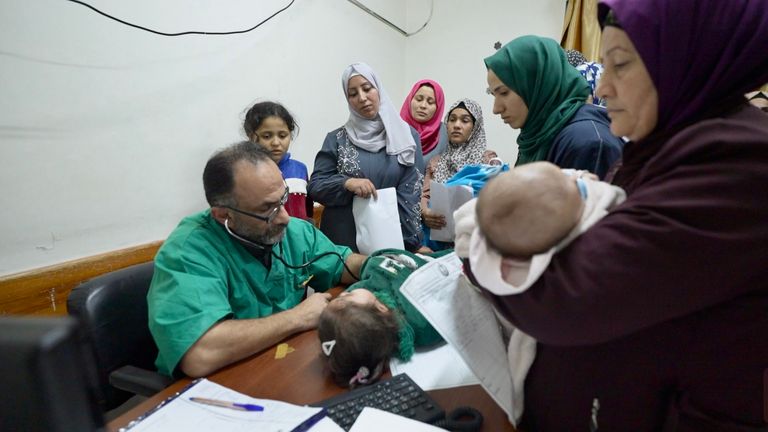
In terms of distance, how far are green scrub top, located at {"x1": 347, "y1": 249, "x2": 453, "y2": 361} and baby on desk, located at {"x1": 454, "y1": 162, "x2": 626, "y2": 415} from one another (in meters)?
0.55

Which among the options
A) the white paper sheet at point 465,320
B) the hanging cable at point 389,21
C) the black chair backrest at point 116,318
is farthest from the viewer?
the hanging cable at point 389,21

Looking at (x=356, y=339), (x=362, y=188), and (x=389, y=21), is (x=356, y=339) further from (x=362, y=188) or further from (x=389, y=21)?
(x=389, y=21)

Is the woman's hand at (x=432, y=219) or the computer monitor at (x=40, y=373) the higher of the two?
the computer monitor at (x=40, y=373)

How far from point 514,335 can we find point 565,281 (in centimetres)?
26

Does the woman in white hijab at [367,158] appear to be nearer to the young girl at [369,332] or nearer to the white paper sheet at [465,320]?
the young girl at [369,332]

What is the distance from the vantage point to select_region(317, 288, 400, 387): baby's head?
981 millimetres

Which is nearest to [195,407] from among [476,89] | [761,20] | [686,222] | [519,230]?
[519,230]

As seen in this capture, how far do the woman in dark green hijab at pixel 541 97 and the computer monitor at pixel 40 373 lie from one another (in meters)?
1.27

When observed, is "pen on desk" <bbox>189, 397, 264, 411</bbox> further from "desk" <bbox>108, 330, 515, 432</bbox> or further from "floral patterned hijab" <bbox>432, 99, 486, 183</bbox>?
"floral patterned hijab" <bbox>432, 99, 486, 183</bbox>

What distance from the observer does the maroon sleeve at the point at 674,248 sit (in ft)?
1.55

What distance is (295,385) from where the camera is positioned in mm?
973

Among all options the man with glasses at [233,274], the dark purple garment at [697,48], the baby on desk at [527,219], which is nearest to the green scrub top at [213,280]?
the man with glasses at [233,274]

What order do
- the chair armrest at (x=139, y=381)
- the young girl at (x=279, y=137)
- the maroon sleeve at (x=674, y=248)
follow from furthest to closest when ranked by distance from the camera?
the young girl at (x=279, y=137), the chair armrest at (x=139, y=381), the maroon sleeve at (x=674, y=248)

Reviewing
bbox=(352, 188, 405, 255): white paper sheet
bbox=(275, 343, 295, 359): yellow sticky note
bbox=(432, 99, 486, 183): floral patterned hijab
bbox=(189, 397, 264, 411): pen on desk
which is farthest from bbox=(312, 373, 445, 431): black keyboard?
bbox=(432, 99, 486, 183): floral patterned hijab
